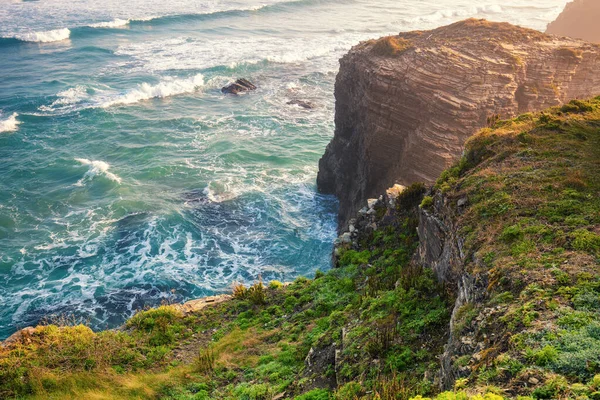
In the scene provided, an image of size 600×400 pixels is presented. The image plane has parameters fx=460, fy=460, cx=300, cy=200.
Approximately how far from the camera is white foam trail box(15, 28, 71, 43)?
62475 mm

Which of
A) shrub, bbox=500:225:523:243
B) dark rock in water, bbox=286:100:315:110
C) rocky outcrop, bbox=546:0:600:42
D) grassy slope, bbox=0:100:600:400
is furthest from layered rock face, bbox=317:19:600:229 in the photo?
rocky outcrop, bbox=546:0:600:42

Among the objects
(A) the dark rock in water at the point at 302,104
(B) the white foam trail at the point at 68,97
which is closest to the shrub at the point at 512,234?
(A) the dark rock in water at the point at 302,104

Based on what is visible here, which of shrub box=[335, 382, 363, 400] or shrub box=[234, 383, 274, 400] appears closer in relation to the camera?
shrub box=[335, 382, 363, 400]

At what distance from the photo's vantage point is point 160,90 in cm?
4900

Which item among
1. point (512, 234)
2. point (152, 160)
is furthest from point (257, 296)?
point (152, 160)

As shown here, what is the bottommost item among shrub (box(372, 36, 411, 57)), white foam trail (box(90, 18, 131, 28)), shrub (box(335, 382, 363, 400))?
shrub (box(335, 382, 363, 400))

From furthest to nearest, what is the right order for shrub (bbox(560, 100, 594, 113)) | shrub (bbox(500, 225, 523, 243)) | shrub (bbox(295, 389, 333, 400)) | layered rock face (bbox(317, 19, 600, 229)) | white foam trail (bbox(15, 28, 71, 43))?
white foam trail (bbox(15, 28, 71, 43))
layered rock face (bbox(317, 19, 600, 229))
shrub (bbox(560, 100, 594, 113))
shrub (bbox(500, 225, 523, 243))
shrub (bbox(295, 389, 333, 400))

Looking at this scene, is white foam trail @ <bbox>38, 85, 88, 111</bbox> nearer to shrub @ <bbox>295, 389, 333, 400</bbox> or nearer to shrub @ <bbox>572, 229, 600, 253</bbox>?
shrub @ <bbox>295, 389, 333, 400</bbox>

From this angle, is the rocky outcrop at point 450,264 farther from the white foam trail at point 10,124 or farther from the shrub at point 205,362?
the white foam trail at point 10,124

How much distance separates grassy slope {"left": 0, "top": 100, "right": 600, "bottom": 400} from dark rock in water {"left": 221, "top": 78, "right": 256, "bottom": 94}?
34.6 meters

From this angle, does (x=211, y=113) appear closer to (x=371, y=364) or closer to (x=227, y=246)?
(x=227, y=246)

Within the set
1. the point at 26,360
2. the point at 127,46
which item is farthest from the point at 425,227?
the point at 127,46

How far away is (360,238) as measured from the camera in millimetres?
18078

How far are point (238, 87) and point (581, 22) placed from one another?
47.7 metres
